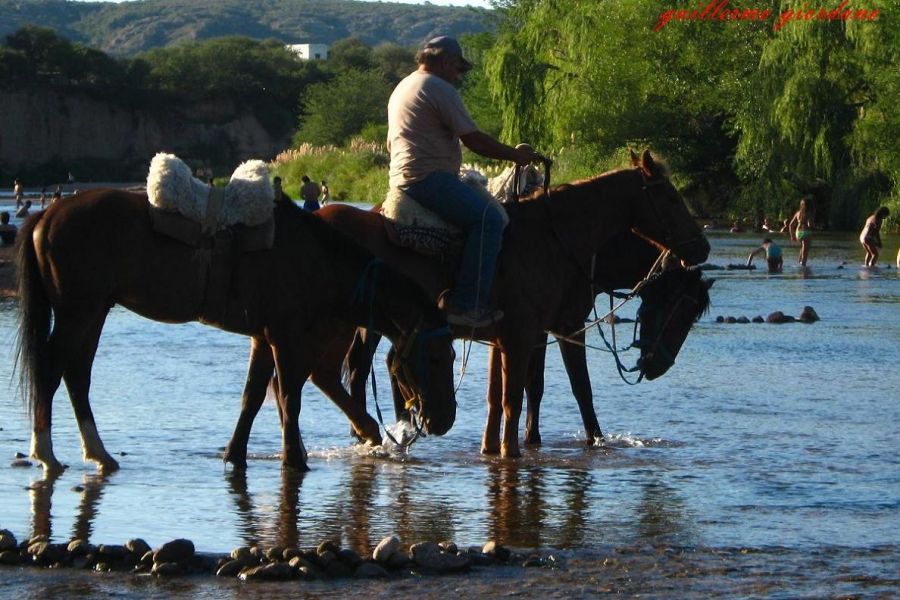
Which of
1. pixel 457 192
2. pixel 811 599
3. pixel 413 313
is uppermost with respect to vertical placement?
pixel 457 192

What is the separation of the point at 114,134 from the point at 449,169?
107m

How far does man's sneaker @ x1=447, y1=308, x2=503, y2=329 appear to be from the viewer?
908cm

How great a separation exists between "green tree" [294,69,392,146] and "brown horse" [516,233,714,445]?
86422mm

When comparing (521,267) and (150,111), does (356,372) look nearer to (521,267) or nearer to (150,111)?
(521,267)

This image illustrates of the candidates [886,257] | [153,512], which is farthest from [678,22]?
[153,512]

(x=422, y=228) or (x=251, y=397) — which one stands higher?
(x=422, y=228)

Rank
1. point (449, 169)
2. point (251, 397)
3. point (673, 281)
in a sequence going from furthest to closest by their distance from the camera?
point (673, 281)
point (449, 169)
point (251, 397)

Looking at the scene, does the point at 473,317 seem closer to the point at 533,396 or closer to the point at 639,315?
the point at 533,396

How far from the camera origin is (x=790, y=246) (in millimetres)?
38375

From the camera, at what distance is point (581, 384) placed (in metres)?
10.3

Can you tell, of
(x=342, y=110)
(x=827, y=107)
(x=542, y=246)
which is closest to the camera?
(x=542, y=246)

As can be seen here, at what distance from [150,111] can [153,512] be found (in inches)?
4320

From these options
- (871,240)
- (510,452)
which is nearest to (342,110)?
(871,240)

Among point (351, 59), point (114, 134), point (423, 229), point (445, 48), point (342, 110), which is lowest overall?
point (423, 229)
